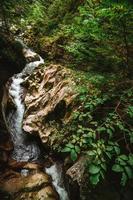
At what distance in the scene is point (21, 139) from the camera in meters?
7.32

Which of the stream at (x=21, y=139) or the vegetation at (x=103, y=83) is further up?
the vegetation at (x=103, y=83)

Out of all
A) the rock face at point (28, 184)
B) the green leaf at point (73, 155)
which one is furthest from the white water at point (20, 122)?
the green leaf at point (73, 155)

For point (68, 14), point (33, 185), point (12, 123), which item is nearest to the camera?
point (33, 185)

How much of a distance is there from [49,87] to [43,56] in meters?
3.52

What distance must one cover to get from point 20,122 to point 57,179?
239cm

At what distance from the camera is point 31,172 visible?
6.19 meters

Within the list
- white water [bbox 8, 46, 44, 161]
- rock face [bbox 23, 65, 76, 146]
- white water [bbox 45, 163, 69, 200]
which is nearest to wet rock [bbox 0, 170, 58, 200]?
white water [bbox 45, 163, 69, 200]

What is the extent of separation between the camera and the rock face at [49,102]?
6586 mm

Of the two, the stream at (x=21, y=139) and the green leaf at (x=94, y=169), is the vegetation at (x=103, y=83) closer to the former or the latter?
the green leaf at (x=94, y=169)

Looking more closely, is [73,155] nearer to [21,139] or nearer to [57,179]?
[57,179]

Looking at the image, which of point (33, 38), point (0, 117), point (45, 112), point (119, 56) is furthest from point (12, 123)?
point (33, 38)

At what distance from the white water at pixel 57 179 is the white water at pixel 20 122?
0.68m

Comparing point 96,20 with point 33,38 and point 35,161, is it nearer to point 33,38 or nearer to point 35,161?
point 35,161

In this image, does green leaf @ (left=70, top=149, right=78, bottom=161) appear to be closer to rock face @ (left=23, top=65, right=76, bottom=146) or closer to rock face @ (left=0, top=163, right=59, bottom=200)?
rock face @ (left=0, top=163, right=59, bottom=200)
